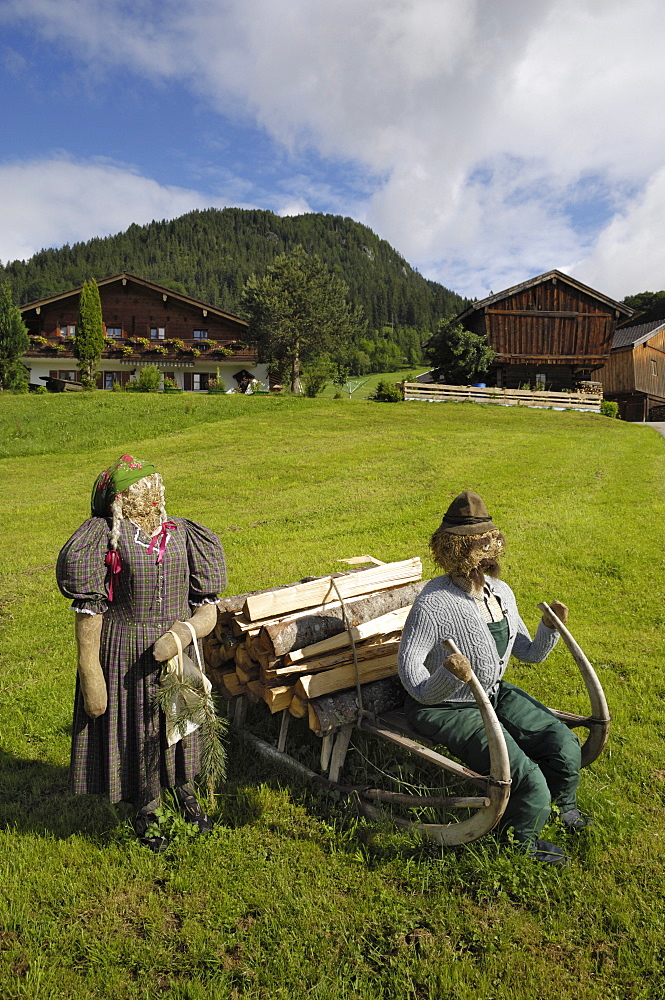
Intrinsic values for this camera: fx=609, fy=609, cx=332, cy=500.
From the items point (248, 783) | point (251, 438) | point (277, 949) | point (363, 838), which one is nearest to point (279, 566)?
point (248, 783)

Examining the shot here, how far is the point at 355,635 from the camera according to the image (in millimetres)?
4449

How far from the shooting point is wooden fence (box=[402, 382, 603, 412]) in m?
33.4

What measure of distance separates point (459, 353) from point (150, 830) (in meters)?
36.2

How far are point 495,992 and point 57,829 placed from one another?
9.32 feet

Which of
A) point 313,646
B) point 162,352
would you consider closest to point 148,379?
point 162,352

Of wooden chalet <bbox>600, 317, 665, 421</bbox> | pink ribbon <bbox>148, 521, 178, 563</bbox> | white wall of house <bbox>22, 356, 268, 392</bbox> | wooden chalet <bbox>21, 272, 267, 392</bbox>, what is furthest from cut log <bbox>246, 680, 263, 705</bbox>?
wooden chalet <bbox>600, 317, 665, 421</bbox>

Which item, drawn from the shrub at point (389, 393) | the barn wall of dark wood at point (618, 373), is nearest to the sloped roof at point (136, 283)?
the shrub at point (389, 393)

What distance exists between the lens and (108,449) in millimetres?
20938

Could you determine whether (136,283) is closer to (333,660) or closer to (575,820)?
(333,660)

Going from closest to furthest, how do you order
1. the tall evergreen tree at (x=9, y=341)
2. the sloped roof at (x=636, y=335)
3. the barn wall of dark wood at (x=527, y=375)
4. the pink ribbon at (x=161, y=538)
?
the pink ribbon at (x=161, y=538) < the tall evergreen tree at (x=9, y=341) < the barn wall of dark wood at (x=527, y=375) < the sloped roof at (x=636, y=335)

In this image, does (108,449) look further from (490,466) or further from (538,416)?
(538,416)

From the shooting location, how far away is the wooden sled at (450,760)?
3.21 m

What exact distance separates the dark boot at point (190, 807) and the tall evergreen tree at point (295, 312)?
37.6m

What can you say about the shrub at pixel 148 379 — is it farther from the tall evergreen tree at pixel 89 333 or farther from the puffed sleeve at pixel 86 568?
the puffed sleeve at pixel 86 568
